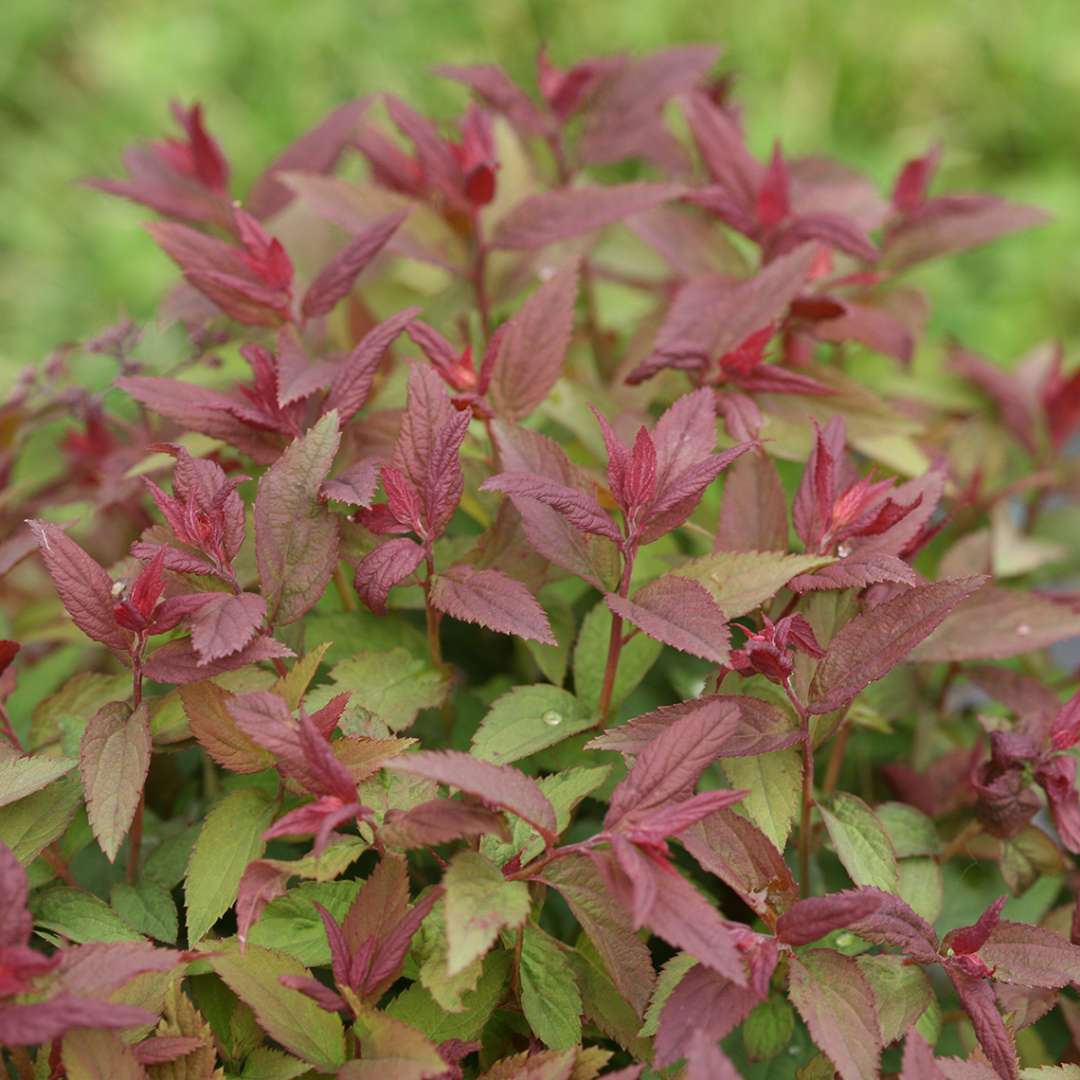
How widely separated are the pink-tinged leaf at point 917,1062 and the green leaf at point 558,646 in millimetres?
383

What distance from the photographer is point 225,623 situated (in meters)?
0.83

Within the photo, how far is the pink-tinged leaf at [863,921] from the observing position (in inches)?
30.3

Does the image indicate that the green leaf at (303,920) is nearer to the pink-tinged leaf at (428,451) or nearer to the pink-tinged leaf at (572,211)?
the pink-tinged leaf at (428,451)

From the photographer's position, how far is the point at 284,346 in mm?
1014

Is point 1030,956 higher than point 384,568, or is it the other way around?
point 384,568

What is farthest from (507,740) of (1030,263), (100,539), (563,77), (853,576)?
(1030,263)

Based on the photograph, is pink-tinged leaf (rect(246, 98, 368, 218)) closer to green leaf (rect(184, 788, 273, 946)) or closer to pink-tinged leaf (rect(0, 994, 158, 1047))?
green leaf (rect(184, 788, 273, 946))

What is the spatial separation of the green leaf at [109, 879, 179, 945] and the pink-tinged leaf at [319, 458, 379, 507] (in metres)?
0.34

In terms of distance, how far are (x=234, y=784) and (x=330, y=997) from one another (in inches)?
9.9

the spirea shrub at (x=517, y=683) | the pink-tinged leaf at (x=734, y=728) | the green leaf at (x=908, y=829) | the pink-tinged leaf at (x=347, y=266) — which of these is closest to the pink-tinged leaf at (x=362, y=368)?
the spirea shrub at (x=517, y=683)

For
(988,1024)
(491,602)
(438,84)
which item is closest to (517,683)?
(491,602)

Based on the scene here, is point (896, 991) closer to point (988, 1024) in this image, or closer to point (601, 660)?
point (988, 1024)

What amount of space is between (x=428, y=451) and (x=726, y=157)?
564mm

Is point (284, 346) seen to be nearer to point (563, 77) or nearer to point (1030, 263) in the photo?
point (563, 77)
